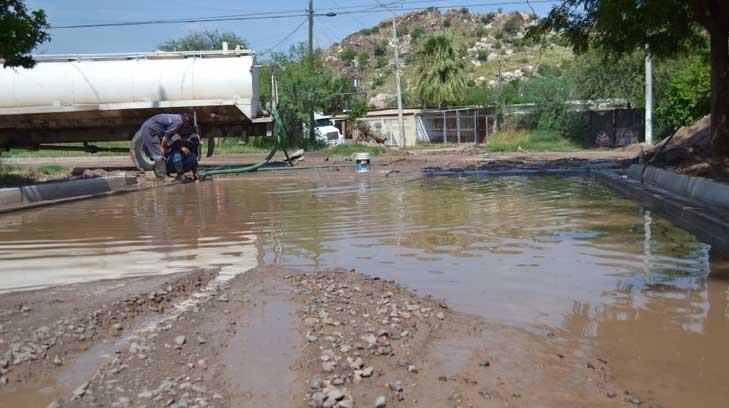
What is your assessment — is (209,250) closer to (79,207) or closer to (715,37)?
(79,207)

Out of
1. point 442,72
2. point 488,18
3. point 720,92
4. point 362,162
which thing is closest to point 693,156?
point 720,92

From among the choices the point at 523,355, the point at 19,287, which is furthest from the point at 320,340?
the point at 19,287

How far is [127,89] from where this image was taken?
1972 cm

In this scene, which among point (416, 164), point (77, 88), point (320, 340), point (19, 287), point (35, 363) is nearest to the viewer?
point (35, 363)

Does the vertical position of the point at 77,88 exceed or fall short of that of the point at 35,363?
it exceeds it

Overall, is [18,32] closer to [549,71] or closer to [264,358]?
[264,358]

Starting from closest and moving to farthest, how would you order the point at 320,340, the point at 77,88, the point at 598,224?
the point at 320,340 → the point at 598,224 → the point at 77,88

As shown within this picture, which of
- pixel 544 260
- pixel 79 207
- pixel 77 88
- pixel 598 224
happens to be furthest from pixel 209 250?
pixel 77 88

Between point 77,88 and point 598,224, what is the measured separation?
50.8 feet

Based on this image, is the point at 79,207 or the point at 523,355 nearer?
the point at 523,355

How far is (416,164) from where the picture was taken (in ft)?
76.8

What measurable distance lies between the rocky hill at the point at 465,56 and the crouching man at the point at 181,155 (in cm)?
5356

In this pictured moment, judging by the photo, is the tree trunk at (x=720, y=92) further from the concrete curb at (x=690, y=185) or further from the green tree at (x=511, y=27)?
the green tree at (x=511, y=27)

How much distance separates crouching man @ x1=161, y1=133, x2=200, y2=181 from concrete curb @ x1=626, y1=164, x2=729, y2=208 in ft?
33.0
